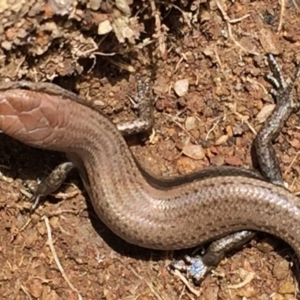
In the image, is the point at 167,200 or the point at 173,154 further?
the point at 173,154

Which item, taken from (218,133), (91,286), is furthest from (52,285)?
(218,133)

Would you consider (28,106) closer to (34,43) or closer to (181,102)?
(34,43)

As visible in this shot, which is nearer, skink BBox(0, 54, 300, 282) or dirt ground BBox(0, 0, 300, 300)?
skink BBox(0, 54, 300, 282)

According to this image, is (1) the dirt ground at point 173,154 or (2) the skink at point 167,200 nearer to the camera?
(2) the skink at point 167,200
